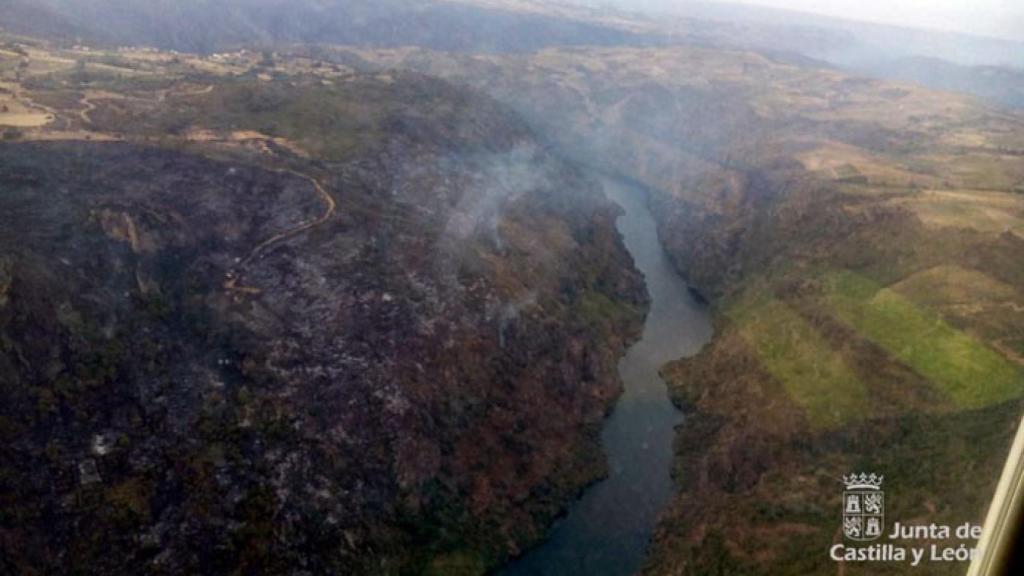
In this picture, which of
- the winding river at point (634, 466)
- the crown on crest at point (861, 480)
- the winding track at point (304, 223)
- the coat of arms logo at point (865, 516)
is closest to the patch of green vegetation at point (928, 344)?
the crown on crest at point (861, 480)

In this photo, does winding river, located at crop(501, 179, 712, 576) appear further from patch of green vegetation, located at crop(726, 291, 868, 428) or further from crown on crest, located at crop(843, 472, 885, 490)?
crown on crest, located at crop(843, 472, 885, 490)

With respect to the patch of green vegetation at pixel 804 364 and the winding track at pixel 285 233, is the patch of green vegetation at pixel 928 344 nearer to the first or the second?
the patch of green vegetation at pixel 804 364

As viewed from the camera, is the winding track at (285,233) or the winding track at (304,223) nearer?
the winding track at (285,233)

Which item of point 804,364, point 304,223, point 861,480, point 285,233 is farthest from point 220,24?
point 861,480

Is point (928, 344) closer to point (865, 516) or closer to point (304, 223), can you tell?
point (865, 516)

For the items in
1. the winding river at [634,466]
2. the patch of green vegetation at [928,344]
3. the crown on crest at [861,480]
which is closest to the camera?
the crown on crest at [861,480]

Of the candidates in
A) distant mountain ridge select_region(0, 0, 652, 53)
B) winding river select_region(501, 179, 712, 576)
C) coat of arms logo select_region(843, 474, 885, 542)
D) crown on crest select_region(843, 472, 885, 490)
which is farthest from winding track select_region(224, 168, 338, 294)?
distant mountain ridge select_region(0, 0, 652, 53)

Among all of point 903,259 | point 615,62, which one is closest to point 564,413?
point 903,259
